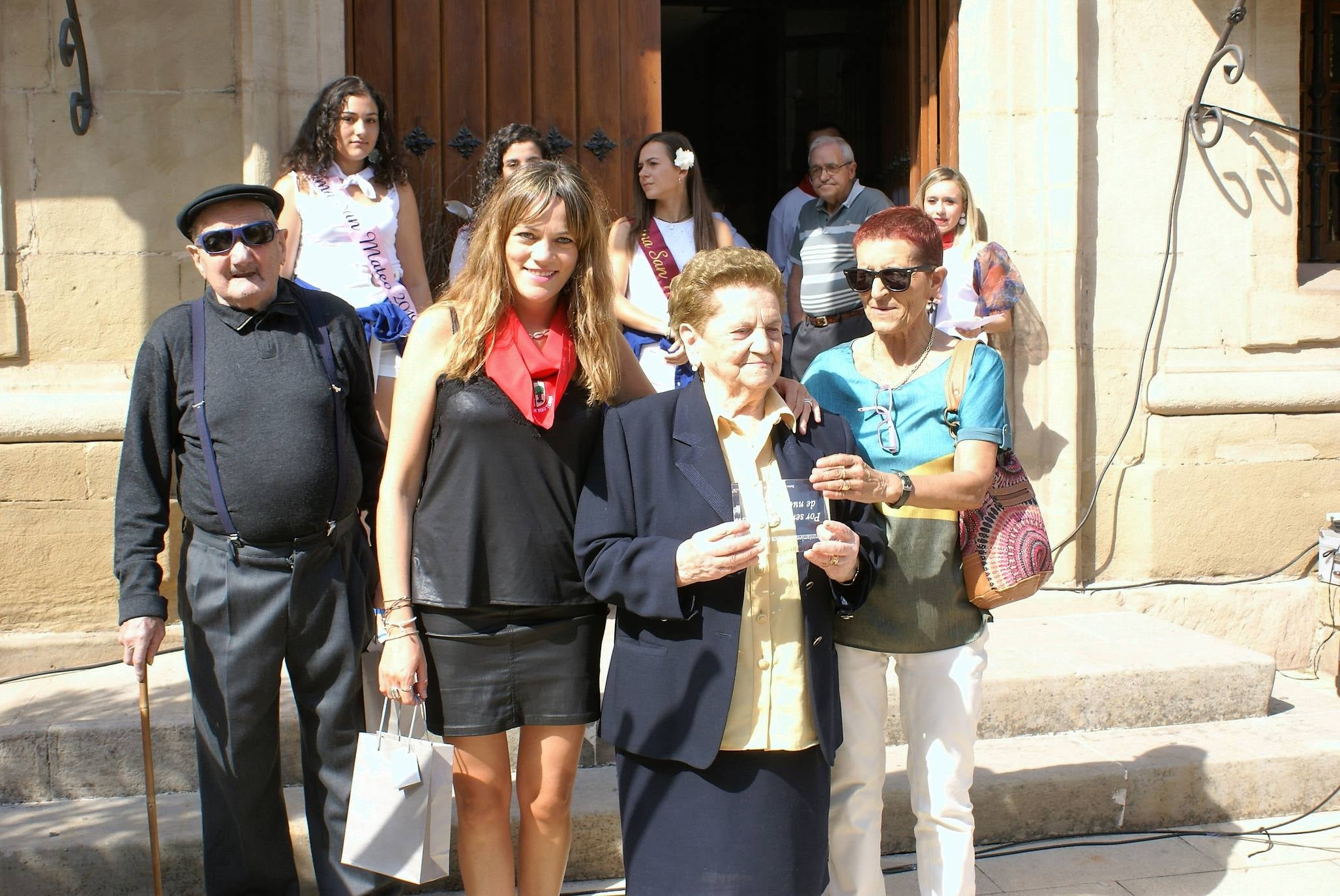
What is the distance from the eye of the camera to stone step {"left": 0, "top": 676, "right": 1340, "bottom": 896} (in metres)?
3.33

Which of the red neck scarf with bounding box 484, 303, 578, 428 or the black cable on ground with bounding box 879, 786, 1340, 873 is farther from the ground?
the red neck scarf with bounding box 484, 303, 578, 428

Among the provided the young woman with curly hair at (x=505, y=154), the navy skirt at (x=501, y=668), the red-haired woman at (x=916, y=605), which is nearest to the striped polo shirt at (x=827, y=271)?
the young woman with curly hair at (x=505, y=154)


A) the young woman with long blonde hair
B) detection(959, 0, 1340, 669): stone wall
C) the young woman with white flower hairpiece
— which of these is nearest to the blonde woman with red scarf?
the young woman with white flower hairpiece

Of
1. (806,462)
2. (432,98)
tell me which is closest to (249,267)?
(806,462)

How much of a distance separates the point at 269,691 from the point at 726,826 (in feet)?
3.67

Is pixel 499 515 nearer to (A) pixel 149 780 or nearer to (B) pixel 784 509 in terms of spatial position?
(B) pixel 784 509

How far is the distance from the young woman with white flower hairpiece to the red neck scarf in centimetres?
172

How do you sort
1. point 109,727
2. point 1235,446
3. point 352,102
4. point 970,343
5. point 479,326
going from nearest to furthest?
point 479,326
point 970,343
point 109,727
point 352,102
point 1235,446

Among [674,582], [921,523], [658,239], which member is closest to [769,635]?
[674,582]

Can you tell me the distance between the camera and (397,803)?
8.24 ft

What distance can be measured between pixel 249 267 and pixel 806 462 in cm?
134

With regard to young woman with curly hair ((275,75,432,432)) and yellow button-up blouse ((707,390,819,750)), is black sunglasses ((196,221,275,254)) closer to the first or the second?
yellow button-up blouse ((707,390,819,750))

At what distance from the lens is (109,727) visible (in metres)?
3.64

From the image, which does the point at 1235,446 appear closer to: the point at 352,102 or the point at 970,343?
the point at 970,343
